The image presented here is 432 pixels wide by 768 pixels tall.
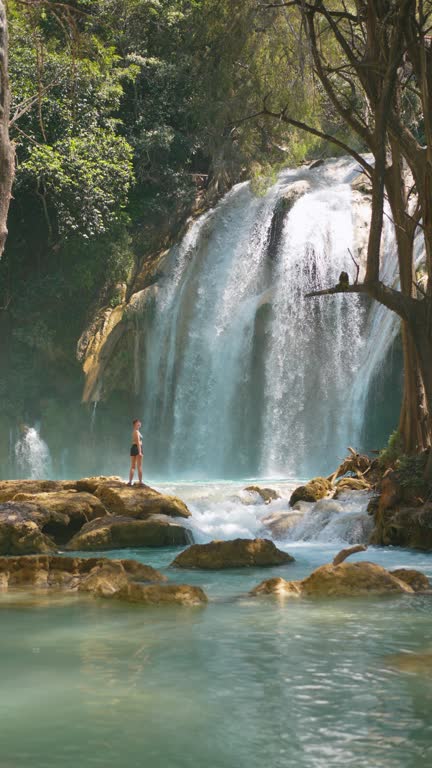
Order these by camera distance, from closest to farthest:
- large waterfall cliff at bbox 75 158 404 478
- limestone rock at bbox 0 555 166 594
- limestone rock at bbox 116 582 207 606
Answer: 1. limestone rock at bbox 116 582 207 606
2. limestone rock at bbox 0 555 166 594
3. large waterfall cliff at bbox 75 158 404 478

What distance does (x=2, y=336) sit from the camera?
29781 millimetres

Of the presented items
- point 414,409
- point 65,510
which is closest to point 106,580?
point 65,510

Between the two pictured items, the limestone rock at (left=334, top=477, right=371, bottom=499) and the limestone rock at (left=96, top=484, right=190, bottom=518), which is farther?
the limestone rock at (left=334, top=477, right=371, bottom=499)

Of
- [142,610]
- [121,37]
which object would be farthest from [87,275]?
[142,610]

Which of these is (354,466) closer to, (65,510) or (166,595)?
(65,510)

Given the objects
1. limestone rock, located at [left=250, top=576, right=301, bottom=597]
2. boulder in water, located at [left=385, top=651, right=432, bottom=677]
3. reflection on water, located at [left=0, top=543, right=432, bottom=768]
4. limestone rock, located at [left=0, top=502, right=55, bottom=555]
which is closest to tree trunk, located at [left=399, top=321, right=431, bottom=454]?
limestone rock, located at [left=0, top=502, right=55, bottom=555]

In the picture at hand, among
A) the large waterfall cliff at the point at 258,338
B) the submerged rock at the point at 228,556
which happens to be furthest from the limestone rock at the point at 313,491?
the large waterfall cliff at the point at 258,338

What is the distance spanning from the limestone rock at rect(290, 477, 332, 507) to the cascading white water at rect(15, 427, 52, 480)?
1346cm

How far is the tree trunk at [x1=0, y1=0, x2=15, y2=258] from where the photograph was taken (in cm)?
655

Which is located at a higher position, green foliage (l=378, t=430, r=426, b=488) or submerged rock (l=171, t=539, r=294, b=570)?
green foliage (l=378, t=430, r=426, b=488)

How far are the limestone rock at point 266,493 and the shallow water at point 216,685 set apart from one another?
28.4 feet

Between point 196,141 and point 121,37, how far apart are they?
3.88m

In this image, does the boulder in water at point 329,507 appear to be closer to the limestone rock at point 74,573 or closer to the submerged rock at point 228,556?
the submerged rock at point 228,556

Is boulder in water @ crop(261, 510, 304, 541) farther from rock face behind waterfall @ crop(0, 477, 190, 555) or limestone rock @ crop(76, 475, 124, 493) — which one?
limestone rock @ crop(76, 475, 124, 493)
